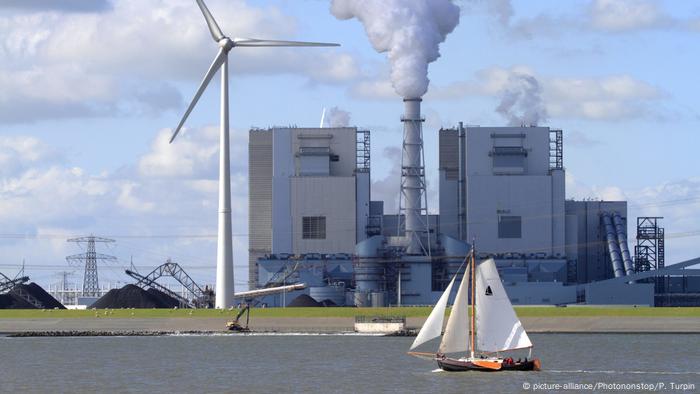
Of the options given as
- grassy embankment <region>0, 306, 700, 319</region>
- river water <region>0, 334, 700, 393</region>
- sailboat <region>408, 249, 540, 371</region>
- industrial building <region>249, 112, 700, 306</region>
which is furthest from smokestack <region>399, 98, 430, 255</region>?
sailboat <region>408, 249, 540, 371</region>

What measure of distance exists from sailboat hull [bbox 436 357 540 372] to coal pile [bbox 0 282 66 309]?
79821 mm

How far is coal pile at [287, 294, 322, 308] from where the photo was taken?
148 metres

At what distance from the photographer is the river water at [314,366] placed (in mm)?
76250

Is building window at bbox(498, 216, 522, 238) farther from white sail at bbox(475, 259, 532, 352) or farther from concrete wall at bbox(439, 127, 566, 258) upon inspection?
white sail at bbox(475, 259, 532, 352)

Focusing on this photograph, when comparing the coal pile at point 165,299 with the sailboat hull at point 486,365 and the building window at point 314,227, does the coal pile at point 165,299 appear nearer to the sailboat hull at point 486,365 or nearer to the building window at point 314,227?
the building window at point 314,227

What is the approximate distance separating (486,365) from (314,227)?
82.9m

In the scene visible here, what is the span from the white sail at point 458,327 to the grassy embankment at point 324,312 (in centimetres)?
5476

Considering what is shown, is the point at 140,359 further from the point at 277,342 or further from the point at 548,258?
the point at 548,258

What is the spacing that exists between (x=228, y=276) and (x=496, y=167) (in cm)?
3934

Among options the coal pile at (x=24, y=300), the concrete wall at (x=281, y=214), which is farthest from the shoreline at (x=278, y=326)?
the concrete wall at (x=281, y=214)

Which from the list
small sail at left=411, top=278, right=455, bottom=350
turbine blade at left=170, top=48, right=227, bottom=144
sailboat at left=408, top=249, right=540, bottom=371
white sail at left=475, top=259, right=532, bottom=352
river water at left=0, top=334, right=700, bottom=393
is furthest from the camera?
turbine blade at left=170, top=48, right=227, bottom=144

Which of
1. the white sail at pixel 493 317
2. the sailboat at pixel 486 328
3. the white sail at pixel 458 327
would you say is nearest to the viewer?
the white sail at pixel 458 327

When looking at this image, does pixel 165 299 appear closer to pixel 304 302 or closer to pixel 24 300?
pixel 24 300

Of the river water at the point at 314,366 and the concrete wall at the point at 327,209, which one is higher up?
the concrete wall at the point at 327,209
